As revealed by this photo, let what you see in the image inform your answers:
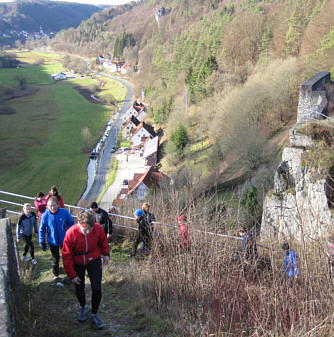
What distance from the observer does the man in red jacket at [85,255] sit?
12.8 ft

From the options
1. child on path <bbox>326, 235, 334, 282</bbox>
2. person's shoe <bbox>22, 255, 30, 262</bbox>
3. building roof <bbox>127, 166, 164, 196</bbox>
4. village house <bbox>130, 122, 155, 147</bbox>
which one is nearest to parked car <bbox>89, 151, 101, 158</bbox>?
village house <bbox>130, 122, 155, 147</bbox>

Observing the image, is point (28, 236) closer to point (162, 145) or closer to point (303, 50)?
point (303, 50)

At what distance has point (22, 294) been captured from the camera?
421cm

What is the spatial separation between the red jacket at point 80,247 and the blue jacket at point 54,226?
1051 mm

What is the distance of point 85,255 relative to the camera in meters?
4.03

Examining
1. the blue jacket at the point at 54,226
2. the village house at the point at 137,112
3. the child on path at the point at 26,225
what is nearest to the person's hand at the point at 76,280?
the blue jacket at the point at 54,226

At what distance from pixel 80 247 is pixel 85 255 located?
144 mm

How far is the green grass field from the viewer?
3635 cm

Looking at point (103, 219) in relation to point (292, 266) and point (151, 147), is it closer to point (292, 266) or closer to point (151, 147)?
point (292, 266)

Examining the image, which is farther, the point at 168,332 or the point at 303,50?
the point at 303,50

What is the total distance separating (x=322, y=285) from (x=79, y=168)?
39428mm

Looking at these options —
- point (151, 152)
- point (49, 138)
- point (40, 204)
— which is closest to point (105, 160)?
point (151, 152)

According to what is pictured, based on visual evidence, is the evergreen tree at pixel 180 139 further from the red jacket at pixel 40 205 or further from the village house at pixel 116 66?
the village house at pixel 116 66

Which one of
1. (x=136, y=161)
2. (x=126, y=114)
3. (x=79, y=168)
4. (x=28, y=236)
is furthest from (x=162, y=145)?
(x=28, y=236)
